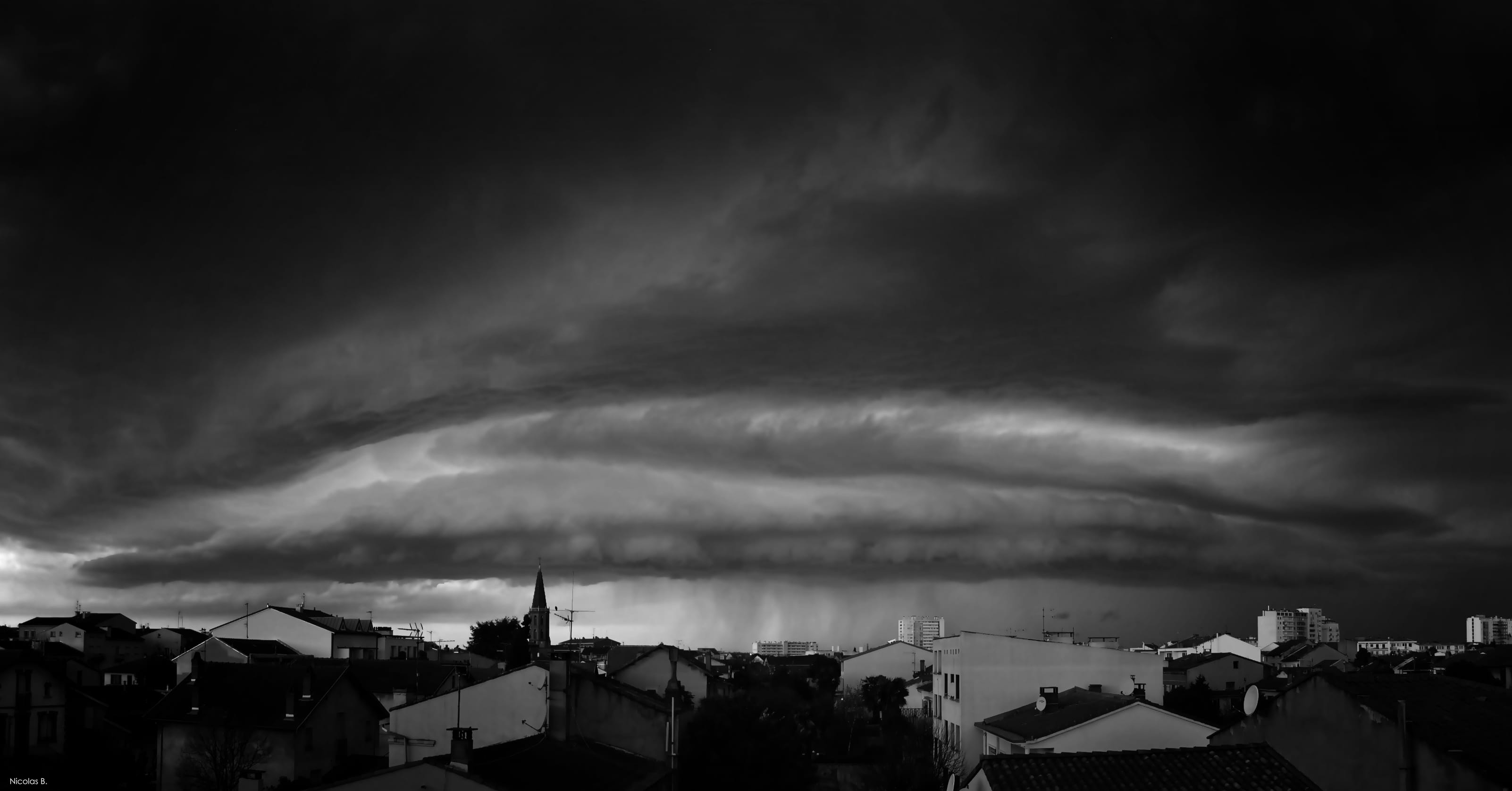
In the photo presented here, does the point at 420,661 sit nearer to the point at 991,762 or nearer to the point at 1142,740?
the point at 1142,740

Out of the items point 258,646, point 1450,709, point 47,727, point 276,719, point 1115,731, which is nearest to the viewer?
point 1450,709

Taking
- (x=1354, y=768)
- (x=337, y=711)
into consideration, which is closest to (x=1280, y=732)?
(x=1354, y=768)

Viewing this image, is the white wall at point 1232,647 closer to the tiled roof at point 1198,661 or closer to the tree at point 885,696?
the tiled roof at point 1198,661

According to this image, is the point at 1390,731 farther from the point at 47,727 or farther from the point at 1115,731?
the point at 47,727

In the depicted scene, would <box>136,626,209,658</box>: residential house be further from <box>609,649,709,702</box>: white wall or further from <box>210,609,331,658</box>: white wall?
<box>609,649,709,702</box>: white wall

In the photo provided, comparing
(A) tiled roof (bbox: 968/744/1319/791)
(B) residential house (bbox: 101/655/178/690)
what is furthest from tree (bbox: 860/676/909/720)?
(A) tiled roof (bbox: 968/744/1319/791)

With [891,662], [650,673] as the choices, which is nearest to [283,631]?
[650,673]
